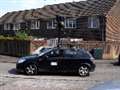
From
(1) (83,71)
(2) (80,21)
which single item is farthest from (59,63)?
(2) (80,21)

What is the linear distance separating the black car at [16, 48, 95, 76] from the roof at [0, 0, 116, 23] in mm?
24129

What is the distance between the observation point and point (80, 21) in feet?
158

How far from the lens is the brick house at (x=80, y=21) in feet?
149

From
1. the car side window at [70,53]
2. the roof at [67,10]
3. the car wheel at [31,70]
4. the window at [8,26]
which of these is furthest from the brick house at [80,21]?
the car wheel at [31,70]

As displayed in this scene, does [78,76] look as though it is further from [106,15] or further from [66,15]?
[66,15]

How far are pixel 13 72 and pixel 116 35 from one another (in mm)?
25600

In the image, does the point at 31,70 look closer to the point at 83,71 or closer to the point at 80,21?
the point at 83,71

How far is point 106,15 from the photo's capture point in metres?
45.0

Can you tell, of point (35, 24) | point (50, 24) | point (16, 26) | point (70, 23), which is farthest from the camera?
point (16, 26)

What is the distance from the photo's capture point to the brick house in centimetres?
4544

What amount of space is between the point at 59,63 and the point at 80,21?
1050 inches

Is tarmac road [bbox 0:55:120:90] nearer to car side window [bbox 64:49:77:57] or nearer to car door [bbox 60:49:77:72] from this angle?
car door [bbox 60:49:77:72]

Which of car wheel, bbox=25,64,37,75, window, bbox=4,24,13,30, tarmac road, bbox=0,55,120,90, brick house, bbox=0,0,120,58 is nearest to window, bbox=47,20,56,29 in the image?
brick house, bbox=0,0,120,58

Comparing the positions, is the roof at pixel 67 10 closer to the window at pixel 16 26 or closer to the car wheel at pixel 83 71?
the window at pixel 16 26
